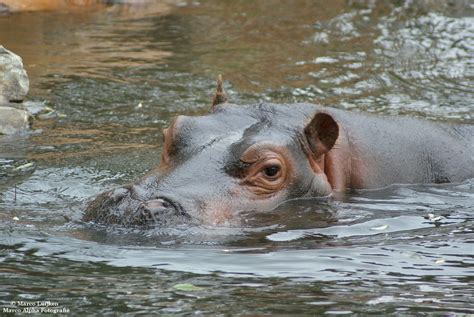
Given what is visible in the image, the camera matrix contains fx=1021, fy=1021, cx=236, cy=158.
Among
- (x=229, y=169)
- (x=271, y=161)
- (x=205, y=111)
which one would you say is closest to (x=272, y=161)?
(x=271, y=161)

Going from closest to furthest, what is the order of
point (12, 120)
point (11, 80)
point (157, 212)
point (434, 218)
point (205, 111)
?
point (157, 212) < point (434, 218) < point (12, 120) < point (11, 80) < point (205, 111)

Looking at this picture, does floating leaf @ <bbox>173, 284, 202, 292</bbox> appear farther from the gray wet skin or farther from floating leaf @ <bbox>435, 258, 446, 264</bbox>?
floating leaf @ <bbox>435, 258, 446, 264</bbox>

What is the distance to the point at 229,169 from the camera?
255 inches

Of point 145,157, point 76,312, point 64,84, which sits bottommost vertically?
point 76,312

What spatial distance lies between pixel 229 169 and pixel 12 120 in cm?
443

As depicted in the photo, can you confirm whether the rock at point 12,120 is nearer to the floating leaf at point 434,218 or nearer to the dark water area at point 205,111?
the dark water area at point 205,111

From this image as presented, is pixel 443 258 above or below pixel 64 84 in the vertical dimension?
below

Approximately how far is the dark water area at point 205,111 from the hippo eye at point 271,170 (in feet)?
0.84

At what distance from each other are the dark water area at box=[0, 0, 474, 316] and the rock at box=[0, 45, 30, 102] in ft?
1.20

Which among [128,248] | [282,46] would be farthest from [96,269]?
[282,46]

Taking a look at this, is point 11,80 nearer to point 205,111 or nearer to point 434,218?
point 205,111

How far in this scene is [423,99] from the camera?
1167 centimetres

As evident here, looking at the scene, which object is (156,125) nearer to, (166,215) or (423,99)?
(423,99)

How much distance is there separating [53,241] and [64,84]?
6.20 meters
